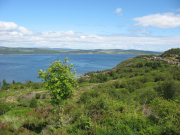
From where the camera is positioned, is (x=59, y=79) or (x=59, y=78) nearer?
(x=59, y=79)

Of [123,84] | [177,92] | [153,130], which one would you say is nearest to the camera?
[153,130]

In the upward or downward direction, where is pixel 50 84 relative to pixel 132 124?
upward

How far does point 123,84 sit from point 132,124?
24.8 metres

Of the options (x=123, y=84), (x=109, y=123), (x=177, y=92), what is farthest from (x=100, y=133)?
(x=123, y=84)

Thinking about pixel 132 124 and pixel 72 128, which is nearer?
pixel 132 124

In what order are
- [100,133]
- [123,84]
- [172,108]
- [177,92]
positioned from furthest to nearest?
1. [123,84]
2. [177,92]
3. [172,108]
4. [100,133]

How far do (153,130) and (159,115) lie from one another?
1.95m

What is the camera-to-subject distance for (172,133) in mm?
6695

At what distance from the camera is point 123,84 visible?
105ft

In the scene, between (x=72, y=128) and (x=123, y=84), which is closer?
(x=72, y=128)

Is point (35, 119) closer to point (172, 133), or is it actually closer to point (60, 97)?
point (60, 97)

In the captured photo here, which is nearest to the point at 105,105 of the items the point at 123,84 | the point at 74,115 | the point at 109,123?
the point at 109,123

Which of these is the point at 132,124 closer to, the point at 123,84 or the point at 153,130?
the point at 153,130

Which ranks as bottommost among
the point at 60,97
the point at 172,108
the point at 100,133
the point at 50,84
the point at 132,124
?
the point at 100,133
